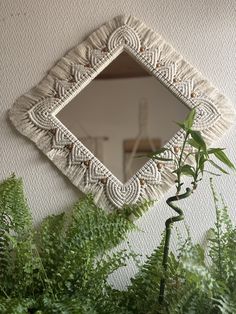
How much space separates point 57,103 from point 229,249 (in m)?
0.57

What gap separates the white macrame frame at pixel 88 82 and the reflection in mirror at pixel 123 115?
1.3 inches

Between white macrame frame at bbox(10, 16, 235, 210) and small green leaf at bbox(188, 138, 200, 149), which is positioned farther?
white macrame frame at bbox(10, 16, 235, 210)

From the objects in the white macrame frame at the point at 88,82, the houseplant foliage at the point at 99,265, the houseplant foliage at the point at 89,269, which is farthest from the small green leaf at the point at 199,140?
the white macrame frame at the point at 88,82

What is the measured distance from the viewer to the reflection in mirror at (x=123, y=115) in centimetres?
129

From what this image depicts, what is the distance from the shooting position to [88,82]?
4.17 feet

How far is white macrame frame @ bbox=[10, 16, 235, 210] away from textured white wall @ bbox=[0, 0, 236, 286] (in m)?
0.03

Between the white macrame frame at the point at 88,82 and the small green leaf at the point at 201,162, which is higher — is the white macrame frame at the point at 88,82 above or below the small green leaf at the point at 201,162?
above

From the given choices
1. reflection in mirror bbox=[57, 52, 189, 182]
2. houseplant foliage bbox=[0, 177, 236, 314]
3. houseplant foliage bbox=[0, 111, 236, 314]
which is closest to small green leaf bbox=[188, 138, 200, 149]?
houseplant foliage bbox=[0, 111, 236, 314]

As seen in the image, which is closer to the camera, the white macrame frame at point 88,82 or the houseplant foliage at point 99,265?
the houseplant foliage at point 99,265

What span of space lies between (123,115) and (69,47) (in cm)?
24

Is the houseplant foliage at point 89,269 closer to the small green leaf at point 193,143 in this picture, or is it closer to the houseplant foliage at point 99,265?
the houseplant foliage at point 99,265

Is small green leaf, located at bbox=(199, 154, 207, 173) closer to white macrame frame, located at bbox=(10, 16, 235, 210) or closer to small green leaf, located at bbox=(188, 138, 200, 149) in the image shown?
small green leaf, located at bbox=(188, 138, 200, 149)

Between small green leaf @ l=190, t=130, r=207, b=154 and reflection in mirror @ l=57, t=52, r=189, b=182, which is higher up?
reflection in mirror @ l=57, t=52, r=189, b=182

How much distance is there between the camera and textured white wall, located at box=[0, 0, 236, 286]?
126 centimetres
